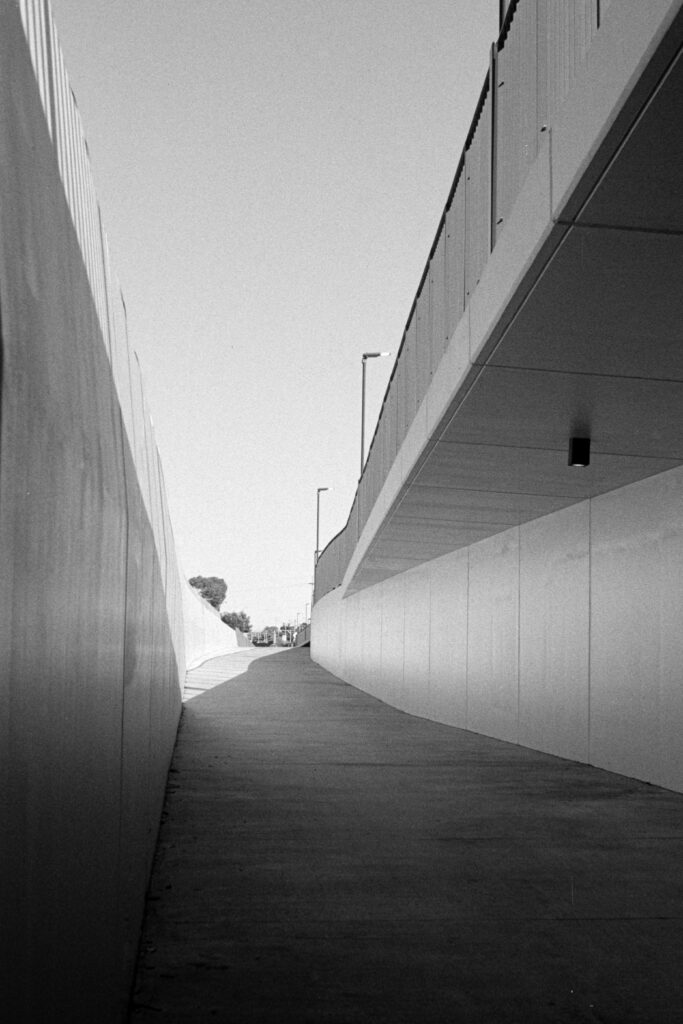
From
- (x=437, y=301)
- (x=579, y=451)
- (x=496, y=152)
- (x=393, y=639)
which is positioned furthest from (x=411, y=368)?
(x=393, y=639)

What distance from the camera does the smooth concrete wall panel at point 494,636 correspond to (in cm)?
1684

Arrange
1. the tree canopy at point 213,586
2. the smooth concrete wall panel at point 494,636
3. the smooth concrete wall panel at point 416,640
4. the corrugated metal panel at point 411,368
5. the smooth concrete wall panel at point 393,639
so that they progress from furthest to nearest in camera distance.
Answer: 1. the tree canopy at point 213,586
2. the smooth concrete wall panel at point 393,639
3. the smooth concrete wall panel at point 416,640
4. the smooth concrete wall panel at point 494,636
5. the corrugated metal panel at point 411,368

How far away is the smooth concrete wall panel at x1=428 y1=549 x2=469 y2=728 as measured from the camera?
1998cm

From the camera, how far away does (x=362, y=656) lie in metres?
32.9

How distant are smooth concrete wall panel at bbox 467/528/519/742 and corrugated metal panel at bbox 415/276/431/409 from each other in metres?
4.84

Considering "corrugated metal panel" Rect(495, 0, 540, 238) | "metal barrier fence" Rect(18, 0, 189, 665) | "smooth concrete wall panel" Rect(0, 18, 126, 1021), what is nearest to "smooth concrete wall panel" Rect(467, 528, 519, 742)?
"corrugated metal panel" Rect(495, 0, 540, 238)

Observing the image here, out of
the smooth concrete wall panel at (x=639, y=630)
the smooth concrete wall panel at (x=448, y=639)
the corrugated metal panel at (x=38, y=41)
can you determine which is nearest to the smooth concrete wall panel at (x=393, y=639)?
the smooth concrete wall panel at (x=448, y=639)

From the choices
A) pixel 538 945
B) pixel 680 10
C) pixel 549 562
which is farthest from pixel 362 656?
pixel 680 10

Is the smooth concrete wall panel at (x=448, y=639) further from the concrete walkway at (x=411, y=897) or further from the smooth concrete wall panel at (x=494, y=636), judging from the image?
the concrete walkway at (x=411, y=897)

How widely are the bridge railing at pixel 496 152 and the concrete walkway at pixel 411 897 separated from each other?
4.50 m

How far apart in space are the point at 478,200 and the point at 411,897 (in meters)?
5.95

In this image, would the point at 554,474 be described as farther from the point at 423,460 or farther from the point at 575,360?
the point at 575,360

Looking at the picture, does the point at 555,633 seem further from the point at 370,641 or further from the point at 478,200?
the point at 370,641

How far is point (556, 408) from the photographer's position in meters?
9.20
